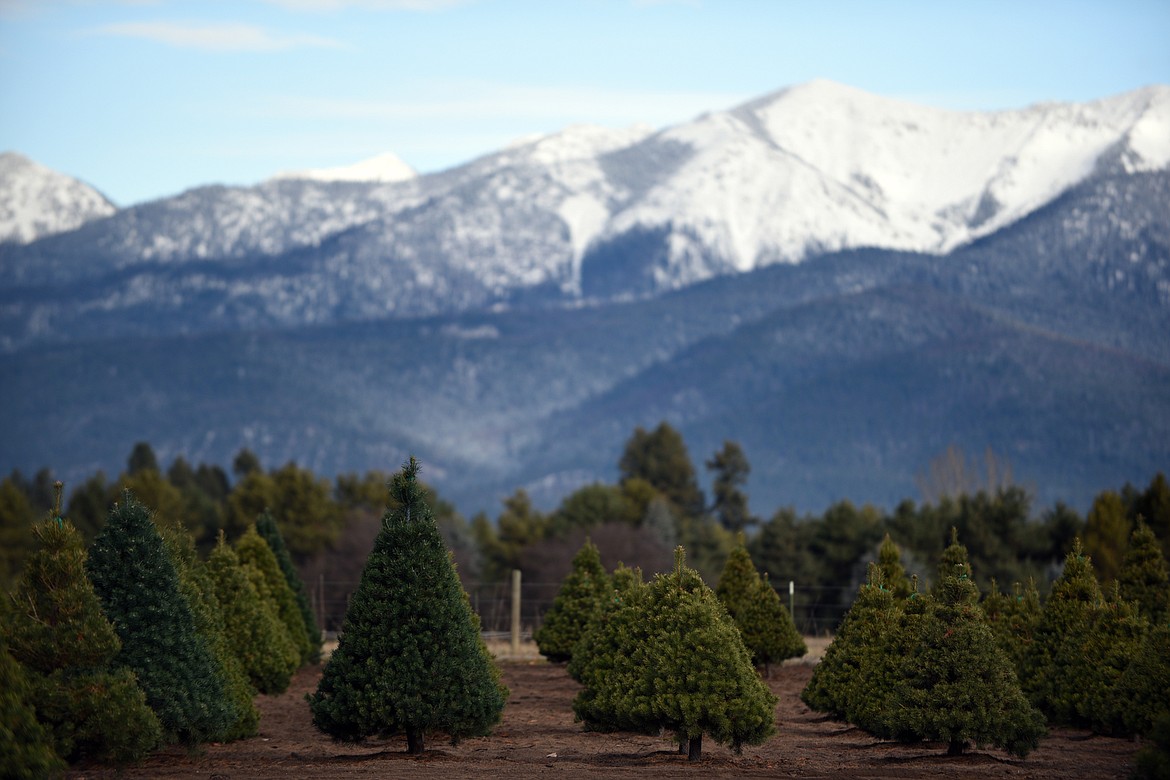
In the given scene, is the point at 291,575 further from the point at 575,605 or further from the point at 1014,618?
the point at 1014,618

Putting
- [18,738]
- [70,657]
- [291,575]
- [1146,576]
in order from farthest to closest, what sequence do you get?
[291,575], [1146,576], [70,657], [18,738]

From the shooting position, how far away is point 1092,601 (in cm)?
2491

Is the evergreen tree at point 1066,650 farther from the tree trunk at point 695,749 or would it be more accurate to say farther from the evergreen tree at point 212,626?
the evergreen tree at point 212,626

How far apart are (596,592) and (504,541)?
68.0m

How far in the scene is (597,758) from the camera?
809 inches

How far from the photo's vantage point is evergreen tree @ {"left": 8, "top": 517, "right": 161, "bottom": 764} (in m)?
17.6

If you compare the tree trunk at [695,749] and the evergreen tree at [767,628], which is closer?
the tree trunk at [695,749]

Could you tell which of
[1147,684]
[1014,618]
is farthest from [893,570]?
[1147,684]

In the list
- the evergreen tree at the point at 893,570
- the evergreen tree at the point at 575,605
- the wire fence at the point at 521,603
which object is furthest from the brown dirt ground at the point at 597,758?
the wire fence at the point at 521,603

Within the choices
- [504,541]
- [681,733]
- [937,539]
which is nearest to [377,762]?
[681,733]

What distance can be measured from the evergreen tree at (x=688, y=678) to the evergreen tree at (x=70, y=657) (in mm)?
5313

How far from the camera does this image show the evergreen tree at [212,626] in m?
21.3

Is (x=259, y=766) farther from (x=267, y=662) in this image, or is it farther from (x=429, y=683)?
(x=267, y=662)

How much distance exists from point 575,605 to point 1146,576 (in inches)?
409
